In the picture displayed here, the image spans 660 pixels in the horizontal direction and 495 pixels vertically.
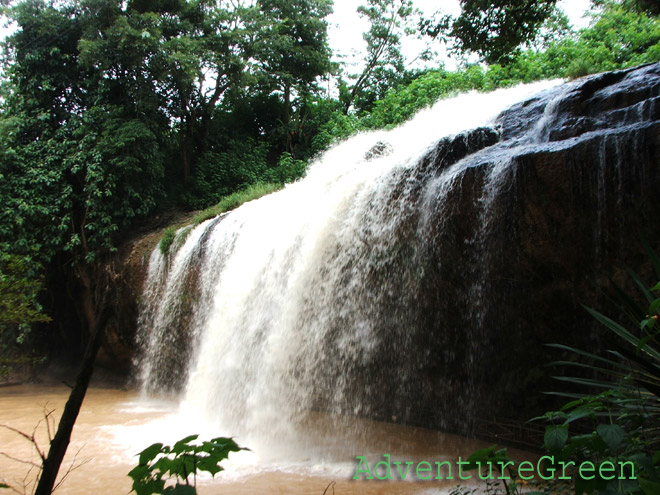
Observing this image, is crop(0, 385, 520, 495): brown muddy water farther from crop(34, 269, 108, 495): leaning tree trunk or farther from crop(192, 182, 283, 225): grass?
crop(192, 182, 283, 225): grass

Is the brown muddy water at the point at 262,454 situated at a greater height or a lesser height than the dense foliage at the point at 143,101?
lesser

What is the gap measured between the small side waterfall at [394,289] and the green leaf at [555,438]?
10.4 feet

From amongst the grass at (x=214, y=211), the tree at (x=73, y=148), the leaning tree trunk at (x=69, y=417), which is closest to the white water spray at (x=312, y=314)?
the grass at (x=214, y=211)

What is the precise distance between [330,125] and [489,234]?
1248cm

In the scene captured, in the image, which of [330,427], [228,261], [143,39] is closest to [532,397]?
[330,427]

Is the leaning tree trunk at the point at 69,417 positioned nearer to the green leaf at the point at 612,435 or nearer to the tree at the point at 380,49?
the green leaf at the point at 612,435

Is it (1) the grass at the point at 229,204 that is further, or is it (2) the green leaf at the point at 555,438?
(1) the grass at the point at 229,204

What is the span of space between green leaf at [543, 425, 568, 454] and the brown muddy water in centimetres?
244

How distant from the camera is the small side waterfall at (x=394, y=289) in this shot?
188 inches

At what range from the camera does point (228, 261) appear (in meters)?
8.41

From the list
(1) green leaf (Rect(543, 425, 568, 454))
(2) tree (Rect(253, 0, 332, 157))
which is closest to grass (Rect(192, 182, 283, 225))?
(2) tree (Rect(253, 0, 332, 157))

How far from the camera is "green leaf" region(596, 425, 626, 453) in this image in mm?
1377

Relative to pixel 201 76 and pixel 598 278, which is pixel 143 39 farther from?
pixel 598 278

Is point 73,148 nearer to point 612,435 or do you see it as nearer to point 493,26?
point 493,26
